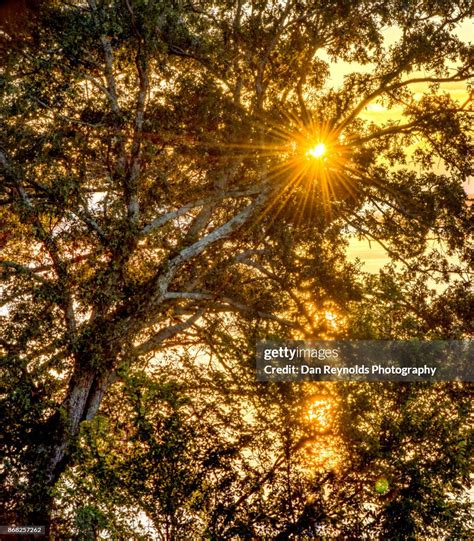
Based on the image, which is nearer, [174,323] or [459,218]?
[459,218]

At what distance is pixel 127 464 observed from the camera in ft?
22.0

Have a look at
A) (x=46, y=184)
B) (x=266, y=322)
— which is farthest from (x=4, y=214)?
(x=266, y=322)

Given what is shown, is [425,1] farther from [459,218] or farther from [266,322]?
[266,322]

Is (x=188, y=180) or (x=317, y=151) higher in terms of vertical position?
(x=317, y=151)

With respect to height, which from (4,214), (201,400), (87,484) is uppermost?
(4,214)

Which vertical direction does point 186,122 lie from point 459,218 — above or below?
above

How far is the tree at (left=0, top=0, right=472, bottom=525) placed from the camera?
842 centimetres

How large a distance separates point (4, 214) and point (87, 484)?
499 centimetres

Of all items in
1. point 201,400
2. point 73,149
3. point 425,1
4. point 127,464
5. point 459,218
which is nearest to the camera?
point 127,464

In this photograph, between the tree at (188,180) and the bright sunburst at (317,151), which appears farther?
the bright sunburst at (317,151)

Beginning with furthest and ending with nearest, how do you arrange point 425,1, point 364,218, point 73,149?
1. point 364,218
2. point 425,1
3. point 73,149

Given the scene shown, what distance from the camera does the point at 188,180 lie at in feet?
36.0

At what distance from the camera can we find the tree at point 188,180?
27.6 ft

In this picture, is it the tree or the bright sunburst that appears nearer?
the tree
